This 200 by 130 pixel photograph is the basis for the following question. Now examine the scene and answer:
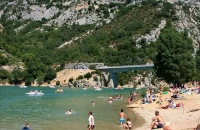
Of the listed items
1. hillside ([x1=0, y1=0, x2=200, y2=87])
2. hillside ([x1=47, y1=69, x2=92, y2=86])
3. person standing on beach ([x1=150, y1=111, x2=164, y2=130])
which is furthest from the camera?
hillside ([x1=0, y1=0, x2=200, y2=87])

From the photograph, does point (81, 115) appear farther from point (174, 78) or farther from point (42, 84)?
point (42, 84)

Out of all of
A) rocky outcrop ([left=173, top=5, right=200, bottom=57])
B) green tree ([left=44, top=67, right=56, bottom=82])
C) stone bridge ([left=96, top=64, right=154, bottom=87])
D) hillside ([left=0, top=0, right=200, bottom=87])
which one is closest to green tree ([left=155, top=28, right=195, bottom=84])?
hillside ([left=0, top=0, right=200, bottom=87])

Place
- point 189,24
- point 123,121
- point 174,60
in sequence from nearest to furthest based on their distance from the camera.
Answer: point 123,121 < point 174,60 < point 189,24

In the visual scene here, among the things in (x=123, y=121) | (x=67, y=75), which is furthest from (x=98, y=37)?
(x=123, y=121)

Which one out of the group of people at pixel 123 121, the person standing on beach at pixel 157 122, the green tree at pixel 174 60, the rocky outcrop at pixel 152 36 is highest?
the rocky outcrop at pixel 152 36

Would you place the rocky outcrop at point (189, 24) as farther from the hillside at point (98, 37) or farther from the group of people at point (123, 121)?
the group of people at point (123, 121)

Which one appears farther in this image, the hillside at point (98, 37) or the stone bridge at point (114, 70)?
the hillside at point (98, 37)

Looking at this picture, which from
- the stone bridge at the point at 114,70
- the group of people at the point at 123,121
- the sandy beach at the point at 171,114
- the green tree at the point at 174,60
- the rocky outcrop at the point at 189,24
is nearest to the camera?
the group of people at the point at 123,121

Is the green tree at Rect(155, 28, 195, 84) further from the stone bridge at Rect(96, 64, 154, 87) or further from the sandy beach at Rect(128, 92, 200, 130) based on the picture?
the stone bridge at Rect(96, 64, 154, 87)

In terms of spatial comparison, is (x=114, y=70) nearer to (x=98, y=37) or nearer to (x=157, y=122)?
(x=98, y=37)

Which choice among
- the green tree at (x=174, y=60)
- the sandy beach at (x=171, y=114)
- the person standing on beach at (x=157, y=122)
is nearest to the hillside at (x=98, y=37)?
the green tree at (x=174, y=60)

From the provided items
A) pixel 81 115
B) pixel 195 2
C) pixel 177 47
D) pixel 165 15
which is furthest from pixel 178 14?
pixel 81 115

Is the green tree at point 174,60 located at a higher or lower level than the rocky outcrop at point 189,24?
lower

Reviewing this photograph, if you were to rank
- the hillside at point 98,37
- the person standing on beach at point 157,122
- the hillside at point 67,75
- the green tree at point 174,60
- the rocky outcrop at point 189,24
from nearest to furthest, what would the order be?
1. the person standing on beach at point 157,122
2. the green tree at point 174,60
3. the hillside at point 67,75
4. the rocky outcrop at point 189,24
5. the hillside at point 98,37
